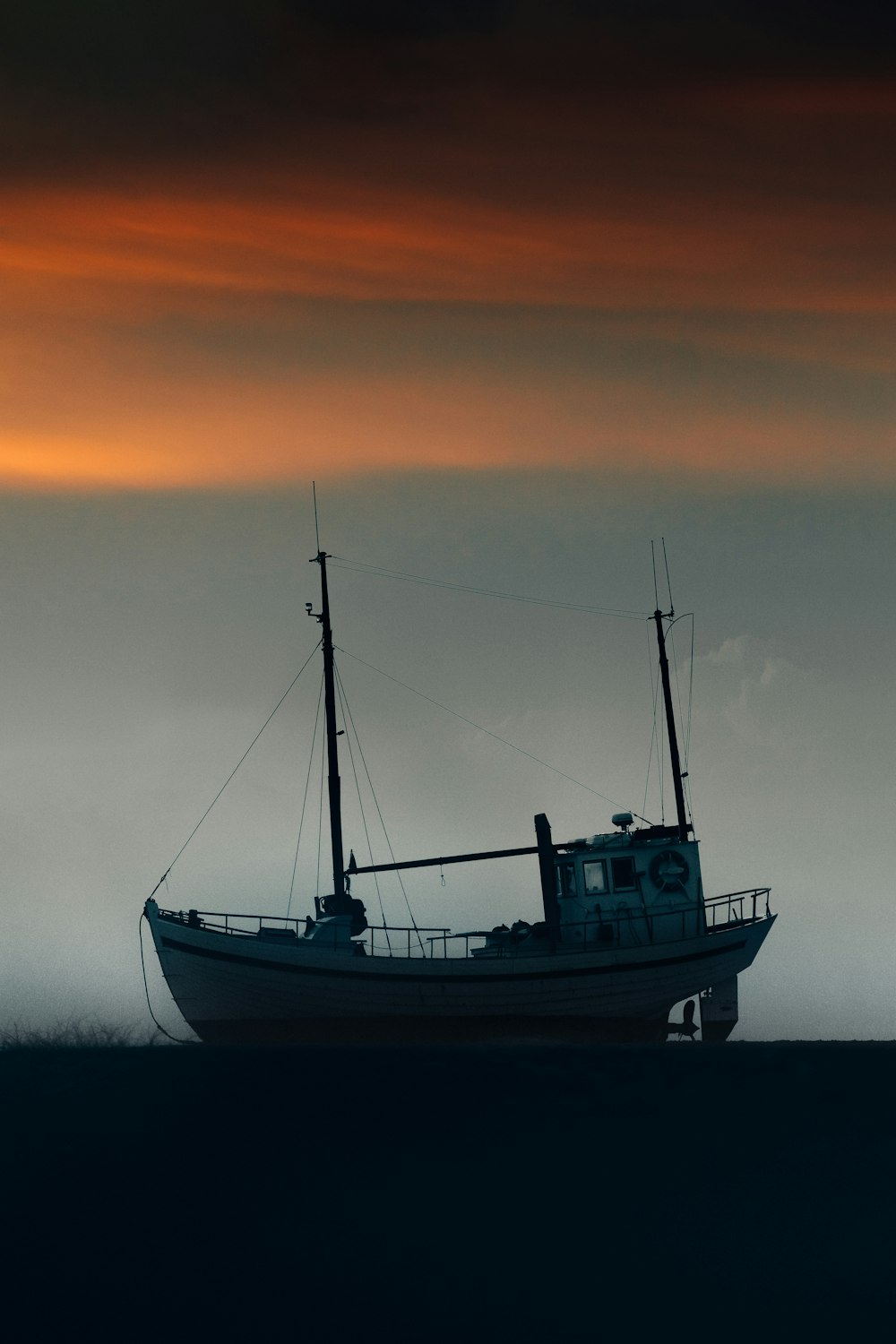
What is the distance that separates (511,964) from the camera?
4566 cm

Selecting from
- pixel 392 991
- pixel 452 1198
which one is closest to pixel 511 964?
pixel 392 991

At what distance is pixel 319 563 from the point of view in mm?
52125

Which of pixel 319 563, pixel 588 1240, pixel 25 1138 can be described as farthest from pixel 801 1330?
pixel 319 563

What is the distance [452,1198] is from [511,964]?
22.0m

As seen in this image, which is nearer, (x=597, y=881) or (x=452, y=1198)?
(x=452, y=1198)

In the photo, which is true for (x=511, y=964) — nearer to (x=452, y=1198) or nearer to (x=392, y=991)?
(x=392, y=991)

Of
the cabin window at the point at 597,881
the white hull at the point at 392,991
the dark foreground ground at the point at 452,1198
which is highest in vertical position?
the cabin window at the point at 597,881

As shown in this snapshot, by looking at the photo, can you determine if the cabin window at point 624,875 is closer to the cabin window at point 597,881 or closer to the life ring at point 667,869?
the cabin window at point 597,881

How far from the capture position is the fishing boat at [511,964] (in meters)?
44.5

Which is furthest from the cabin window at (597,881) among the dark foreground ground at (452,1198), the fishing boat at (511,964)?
the dark foreground ground at (452,1198)

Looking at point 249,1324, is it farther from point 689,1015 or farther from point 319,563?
point 319,563

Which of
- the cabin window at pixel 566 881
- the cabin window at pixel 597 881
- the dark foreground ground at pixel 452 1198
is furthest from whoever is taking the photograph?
the cabin window at pixel 566 881

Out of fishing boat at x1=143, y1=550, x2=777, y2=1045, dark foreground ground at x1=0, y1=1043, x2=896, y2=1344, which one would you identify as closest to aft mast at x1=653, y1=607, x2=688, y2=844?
fishing boat at x1=143, y1=550, x2=777, y2=1045

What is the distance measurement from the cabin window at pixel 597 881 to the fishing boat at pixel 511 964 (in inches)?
1.7
